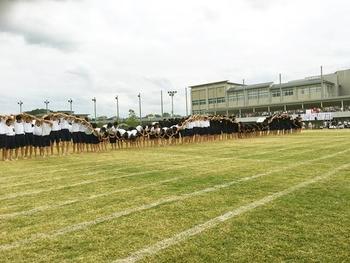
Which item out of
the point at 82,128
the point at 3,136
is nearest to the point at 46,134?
the point at 3,136

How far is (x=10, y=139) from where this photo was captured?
48.4 feet

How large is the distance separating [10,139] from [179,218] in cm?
1157

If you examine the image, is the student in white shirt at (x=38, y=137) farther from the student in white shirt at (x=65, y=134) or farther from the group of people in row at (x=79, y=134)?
the student in white shirt at (x=65, y=134)

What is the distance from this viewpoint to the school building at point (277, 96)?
81.2 meters

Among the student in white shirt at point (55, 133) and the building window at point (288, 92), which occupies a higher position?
the building window at point (288, 92)

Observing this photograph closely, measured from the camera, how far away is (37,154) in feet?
54.4

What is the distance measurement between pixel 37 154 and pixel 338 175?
1229 centimetres

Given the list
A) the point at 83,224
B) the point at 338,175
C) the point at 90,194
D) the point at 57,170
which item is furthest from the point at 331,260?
the point at 57,170

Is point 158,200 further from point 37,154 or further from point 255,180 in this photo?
point 37,154

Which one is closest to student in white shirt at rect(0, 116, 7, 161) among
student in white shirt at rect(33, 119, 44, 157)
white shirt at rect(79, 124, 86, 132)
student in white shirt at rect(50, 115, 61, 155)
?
student in white shirt at rect(33, 119, 44, 157)

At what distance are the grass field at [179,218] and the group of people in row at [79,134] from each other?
6.72 m

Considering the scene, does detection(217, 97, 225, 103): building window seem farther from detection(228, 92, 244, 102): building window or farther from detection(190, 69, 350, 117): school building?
detection(228, 92, 244, 102): building window

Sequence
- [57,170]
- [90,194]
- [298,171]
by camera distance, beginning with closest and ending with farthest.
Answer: [90,194]
[298,171]
[57,170]

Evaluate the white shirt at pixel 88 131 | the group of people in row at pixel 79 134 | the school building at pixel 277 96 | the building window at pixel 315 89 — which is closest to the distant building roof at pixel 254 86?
the school building at pixel 277 96
